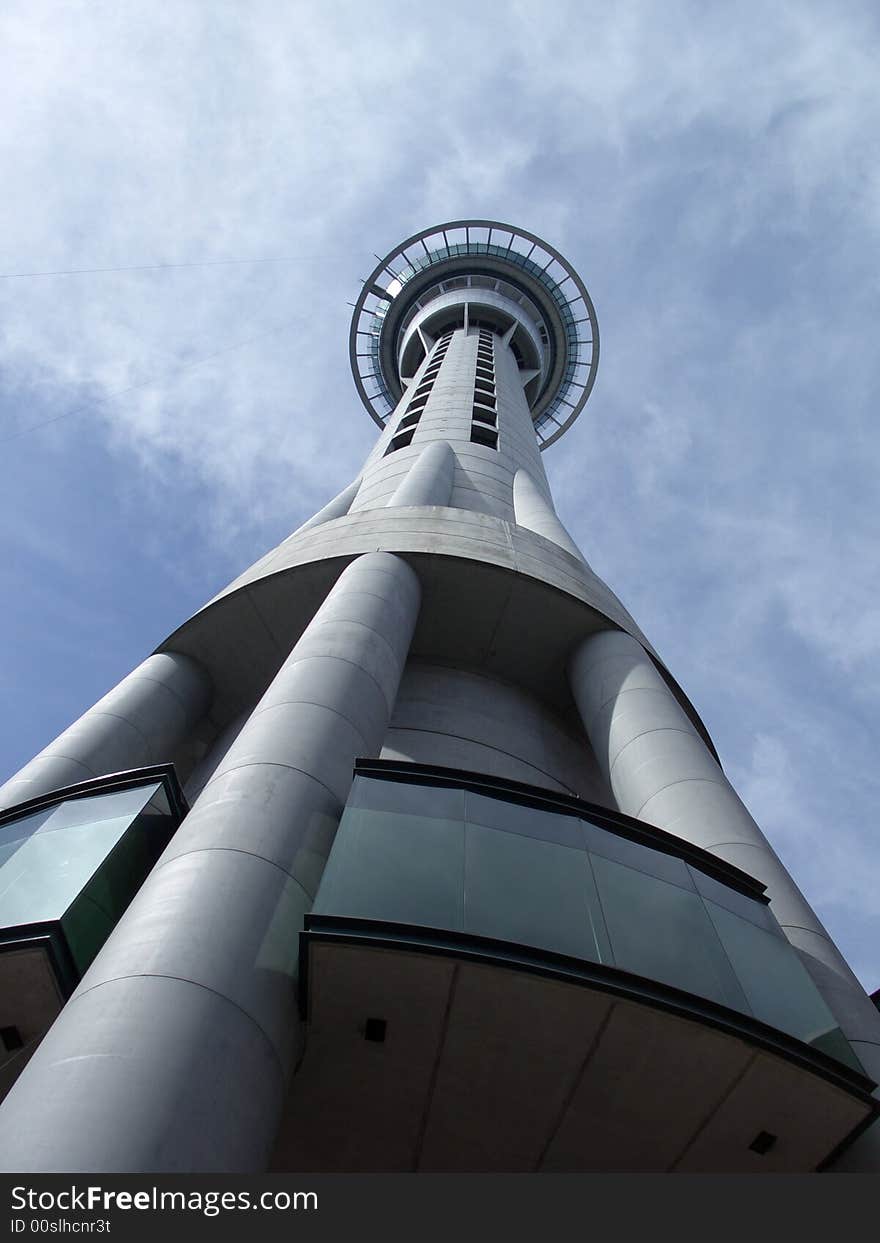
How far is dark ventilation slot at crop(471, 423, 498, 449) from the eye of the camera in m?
36.3

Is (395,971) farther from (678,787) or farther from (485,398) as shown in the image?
(485,398)

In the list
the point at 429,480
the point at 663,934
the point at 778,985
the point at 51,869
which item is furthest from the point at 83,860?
the point at 429,480

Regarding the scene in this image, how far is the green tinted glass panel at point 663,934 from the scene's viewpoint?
30.6 feet

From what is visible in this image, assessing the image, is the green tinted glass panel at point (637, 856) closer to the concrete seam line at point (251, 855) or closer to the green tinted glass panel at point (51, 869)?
the concrete seam line at point (251, 855)

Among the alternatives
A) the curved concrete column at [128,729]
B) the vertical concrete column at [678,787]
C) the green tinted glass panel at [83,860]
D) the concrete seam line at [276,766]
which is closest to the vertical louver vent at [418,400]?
the curved concrete column at [128,729]

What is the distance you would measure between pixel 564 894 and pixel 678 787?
16.1ft

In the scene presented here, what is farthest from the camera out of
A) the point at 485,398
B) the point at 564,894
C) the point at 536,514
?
the point at 485,398

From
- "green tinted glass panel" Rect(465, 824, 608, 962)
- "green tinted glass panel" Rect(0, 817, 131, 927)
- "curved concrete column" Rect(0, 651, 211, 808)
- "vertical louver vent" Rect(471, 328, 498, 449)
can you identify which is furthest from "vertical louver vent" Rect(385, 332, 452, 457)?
"green tinted glass panel" Rect(465, 824, 608, 962)

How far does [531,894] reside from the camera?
982 centimetres

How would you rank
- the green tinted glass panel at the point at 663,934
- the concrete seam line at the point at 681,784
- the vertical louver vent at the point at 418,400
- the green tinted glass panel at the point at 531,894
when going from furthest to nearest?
the vertical louver vent at the point at 418,400
the concrete seam line at the point at 681,784
the green tinted glass panel at the point at 663,934
the green tinted glass panel at the point at 531,894

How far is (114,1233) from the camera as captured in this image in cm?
561

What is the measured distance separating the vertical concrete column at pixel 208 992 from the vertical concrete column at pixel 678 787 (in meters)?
5.32

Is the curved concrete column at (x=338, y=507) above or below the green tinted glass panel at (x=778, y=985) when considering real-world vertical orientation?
above

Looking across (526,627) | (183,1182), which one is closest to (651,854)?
(183,1182)
